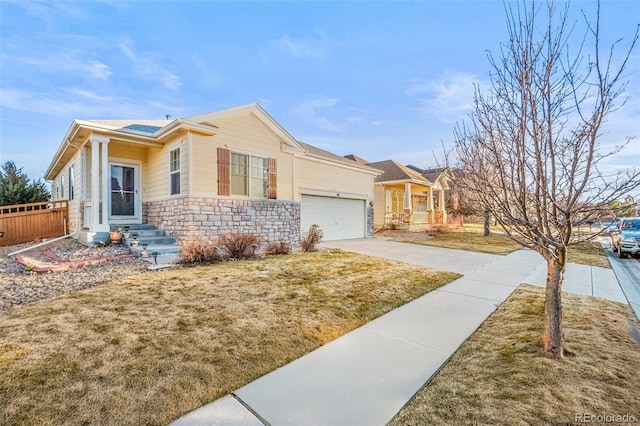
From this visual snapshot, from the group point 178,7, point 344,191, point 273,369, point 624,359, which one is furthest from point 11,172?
point 624,359

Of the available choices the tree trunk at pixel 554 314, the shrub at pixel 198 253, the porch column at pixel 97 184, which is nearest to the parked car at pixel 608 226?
the tree trunk at pixel 554 314

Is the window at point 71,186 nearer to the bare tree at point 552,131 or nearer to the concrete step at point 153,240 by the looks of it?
the concrete step at point 153,240

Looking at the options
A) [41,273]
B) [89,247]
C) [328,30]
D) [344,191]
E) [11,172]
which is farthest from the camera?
[11,172]

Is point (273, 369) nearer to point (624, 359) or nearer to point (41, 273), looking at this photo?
point (624, 359)

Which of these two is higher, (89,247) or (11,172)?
(11,172)

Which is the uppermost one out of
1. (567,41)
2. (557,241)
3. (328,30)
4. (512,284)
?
(328,30)

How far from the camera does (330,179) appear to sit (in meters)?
14.4

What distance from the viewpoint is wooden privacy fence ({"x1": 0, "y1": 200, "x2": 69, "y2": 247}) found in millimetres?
10407

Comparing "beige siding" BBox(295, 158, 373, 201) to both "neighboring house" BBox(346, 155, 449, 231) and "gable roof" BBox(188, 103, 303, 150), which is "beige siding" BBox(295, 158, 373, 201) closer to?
"gable roof" BBox(188, 103, 303, 150)

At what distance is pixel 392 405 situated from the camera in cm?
225

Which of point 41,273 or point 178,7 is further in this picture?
point 178,7

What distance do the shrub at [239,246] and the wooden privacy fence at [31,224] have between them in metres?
8.75

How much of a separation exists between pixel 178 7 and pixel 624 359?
40.0 feet

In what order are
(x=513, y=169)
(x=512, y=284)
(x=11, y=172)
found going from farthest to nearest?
(x=11, y=172) < (x=512, y=284) < (x=513, y=169)
